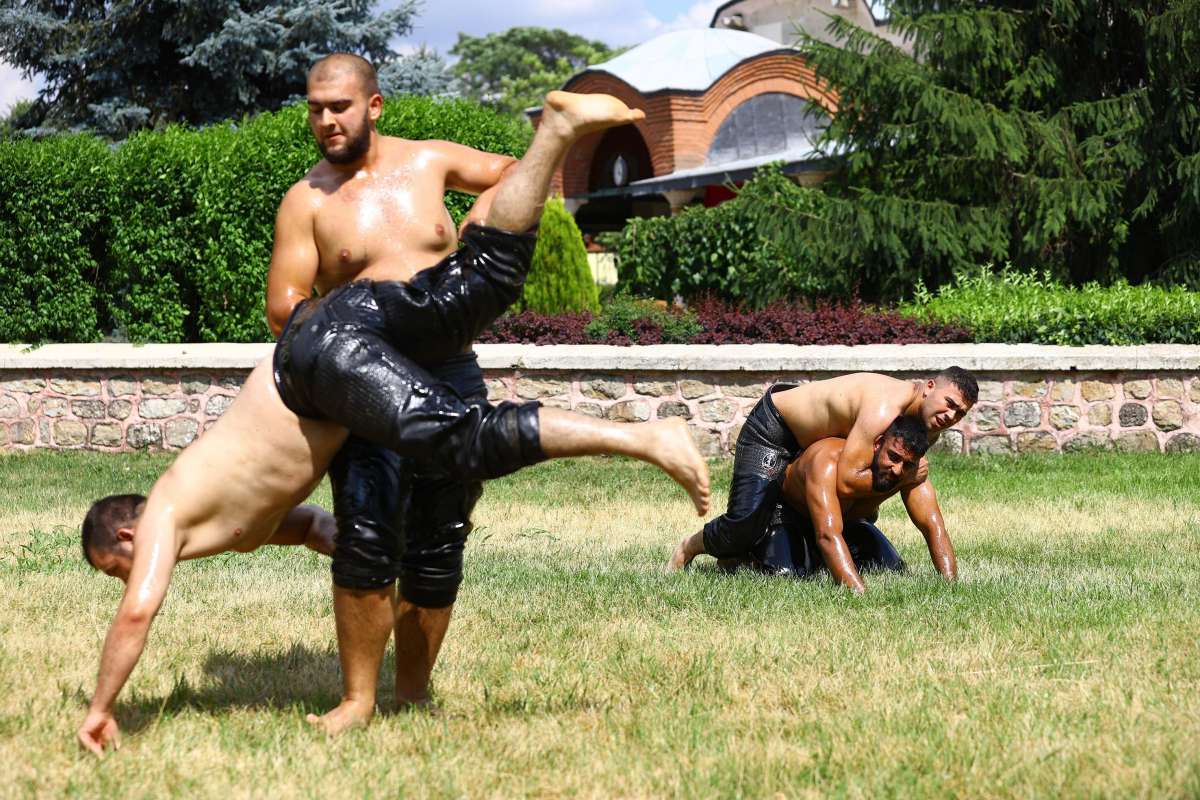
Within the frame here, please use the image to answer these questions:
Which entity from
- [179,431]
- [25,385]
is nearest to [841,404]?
[179,431]

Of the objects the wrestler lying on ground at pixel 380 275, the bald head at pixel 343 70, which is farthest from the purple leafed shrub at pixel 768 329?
the bald head at pixel 343 70

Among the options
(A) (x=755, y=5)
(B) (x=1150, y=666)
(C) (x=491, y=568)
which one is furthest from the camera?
(A) (x=755, y=5)

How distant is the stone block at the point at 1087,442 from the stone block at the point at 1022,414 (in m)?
0.33

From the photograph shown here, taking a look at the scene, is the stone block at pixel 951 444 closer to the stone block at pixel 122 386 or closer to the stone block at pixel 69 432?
the stone block at pixel 122 386

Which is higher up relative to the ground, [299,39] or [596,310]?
[299,39]

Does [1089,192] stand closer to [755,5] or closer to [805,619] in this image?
[805,619]

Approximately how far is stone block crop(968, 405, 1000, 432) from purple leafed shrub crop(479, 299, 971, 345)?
1155mm

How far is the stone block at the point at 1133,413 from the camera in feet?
36.7

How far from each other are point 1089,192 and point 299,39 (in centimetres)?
1368

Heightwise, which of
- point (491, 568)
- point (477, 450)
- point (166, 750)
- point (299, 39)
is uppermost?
point (299, 39)

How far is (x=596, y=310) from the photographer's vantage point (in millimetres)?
15109

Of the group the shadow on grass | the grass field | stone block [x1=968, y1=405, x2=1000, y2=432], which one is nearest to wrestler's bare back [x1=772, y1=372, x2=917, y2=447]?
the grass field

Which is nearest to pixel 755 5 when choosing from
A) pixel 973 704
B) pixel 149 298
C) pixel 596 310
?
pixel 596 310

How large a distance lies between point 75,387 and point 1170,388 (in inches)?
359
